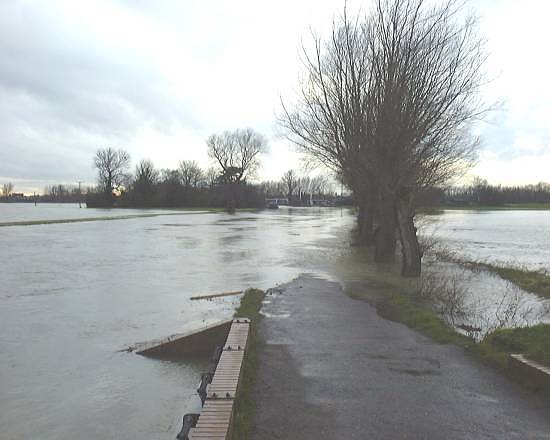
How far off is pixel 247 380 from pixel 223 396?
2.61 ft

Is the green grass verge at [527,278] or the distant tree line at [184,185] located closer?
the green grass verge at [527,278]

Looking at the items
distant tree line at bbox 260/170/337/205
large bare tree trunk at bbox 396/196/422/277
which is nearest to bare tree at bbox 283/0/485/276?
large bare tree trunk at bbox 396/196/422/277

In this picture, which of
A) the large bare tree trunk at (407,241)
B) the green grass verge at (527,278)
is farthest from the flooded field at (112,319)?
the large bare tree trunk at (407,241)

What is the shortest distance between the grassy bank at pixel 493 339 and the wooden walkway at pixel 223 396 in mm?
3020

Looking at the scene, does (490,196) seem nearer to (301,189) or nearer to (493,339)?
(301,189)

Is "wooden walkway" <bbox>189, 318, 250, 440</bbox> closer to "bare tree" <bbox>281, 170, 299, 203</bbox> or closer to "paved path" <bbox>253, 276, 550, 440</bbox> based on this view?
"paved path" <bbox>253, 276, 550, 440</bbox>

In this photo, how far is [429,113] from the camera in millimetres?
15883

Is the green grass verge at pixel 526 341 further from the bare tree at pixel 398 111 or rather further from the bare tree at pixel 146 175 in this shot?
the bare tree at pixel 146 175

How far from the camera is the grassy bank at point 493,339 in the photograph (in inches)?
229

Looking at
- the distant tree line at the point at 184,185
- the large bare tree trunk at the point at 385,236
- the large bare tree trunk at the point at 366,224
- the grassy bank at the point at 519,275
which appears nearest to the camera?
the grassy bank at the point at 519,275

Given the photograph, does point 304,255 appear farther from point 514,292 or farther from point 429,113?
point 514,292

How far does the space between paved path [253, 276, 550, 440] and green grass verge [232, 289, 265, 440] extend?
0.08 metres

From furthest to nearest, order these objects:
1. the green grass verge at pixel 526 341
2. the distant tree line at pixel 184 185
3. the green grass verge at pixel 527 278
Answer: the distant tree line at pixel 184 185 < the green grass verge at pixel 527 278 < the green grass verge at pixel 526 341

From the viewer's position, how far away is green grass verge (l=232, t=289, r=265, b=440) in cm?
422
